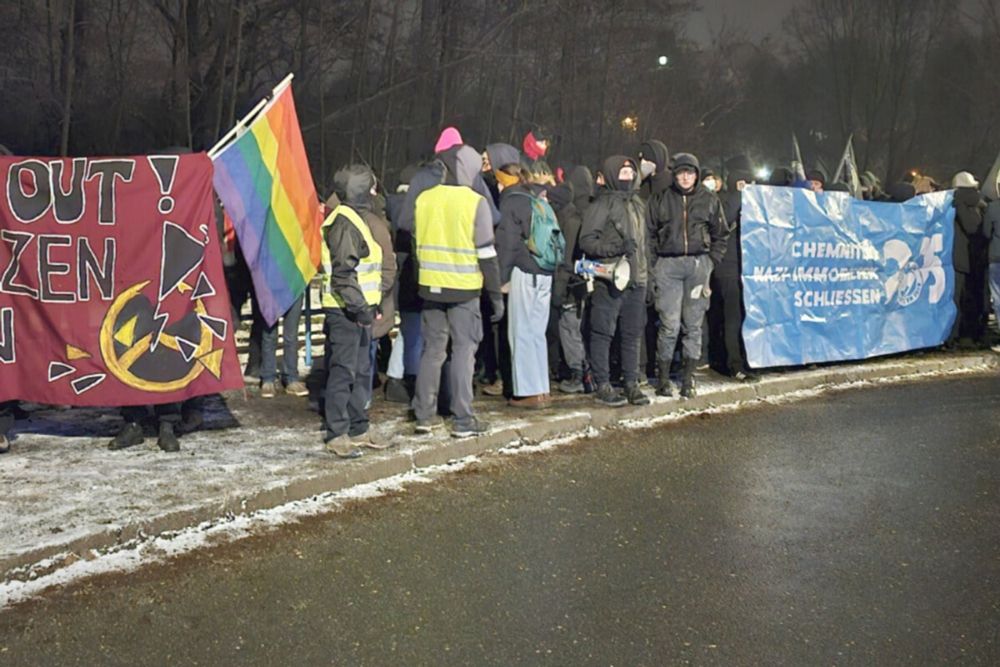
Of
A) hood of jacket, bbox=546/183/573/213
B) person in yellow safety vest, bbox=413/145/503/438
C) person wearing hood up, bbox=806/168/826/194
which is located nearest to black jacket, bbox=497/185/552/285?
person in yellow safety vest, bbox=413/145/503/438

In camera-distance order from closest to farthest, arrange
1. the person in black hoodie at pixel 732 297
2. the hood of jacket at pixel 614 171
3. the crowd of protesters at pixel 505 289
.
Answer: the crowd of protesters at pixel 505 289
the hood of jacket at pixel 614 171
the person in black hoodie at pixel 732 297

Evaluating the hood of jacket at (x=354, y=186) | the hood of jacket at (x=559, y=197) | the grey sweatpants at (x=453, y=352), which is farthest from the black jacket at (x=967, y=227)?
the hood of jacket at (x=354, y=186)

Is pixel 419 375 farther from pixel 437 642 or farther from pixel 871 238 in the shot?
pixel 871 238

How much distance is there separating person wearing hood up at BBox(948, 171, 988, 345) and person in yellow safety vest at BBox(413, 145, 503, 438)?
25.3 ft

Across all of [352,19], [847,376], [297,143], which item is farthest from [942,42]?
[297,143]

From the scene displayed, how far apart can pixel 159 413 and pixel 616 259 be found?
3.75 metres

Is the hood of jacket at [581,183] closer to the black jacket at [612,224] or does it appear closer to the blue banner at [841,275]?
the blue banner at [841,275]

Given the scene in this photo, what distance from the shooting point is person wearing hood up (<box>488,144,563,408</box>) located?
830 cm

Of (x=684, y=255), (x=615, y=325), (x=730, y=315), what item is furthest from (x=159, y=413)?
(x=730, y=315)

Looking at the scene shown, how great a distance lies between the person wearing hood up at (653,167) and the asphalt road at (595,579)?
126 inches

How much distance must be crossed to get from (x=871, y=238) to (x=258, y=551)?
8637 mm

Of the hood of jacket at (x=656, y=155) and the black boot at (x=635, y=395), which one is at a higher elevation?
the hood of jacket at (x=656, y=155)

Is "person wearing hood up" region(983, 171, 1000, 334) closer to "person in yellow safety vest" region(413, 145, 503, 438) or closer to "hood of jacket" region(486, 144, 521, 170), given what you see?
"hood of jacket" region(486, 144, 521, 170)

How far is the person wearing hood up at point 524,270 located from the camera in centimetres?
830
